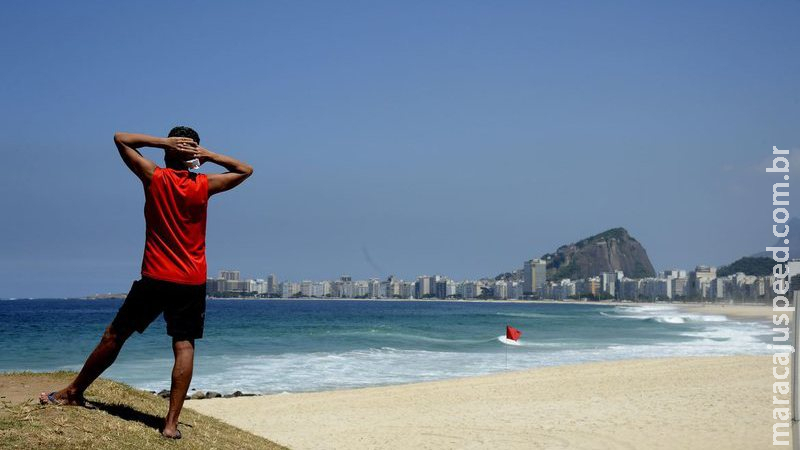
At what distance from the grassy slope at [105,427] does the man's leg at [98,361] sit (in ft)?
0.33

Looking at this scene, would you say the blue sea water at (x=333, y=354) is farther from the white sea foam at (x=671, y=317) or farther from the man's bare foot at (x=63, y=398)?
the white sea foam at (x=671, y=317)

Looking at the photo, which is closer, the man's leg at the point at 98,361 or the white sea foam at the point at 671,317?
the man's leg at the point at 98,361

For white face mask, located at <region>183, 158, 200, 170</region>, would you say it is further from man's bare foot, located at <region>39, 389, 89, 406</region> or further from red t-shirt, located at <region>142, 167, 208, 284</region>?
man's bare foot, located at <region>39, 389, 89, 406</region>

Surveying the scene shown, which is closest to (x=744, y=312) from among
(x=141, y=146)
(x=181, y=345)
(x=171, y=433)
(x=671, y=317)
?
(x=671, y=317)

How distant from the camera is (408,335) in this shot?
53000 mm

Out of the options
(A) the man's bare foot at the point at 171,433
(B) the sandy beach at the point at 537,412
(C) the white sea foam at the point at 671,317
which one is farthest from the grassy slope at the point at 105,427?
(C) the white sea foam at the point at 671,317

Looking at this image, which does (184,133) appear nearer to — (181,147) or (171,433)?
(181,147)

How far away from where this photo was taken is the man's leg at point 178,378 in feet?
17.7

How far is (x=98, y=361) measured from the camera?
5.41m

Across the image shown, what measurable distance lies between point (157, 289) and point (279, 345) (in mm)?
38016

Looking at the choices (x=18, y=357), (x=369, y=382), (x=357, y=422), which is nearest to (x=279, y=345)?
(x=18, y=357)

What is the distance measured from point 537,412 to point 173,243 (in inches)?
441

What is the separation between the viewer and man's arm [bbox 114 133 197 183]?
5207 millimetres

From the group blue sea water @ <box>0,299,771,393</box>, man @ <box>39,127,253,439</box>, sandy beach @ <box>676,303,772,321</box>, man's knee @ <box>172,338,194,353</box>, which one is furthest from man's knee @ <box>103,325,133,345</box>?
sandy beach @ <box>676,303,772,321</box>
